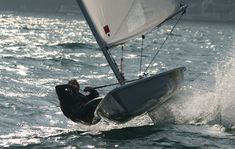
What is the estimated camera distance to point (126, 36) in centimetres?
1341

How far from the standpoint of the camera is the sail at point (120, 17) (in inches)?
517

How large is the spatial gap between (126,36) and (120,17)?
51 cm

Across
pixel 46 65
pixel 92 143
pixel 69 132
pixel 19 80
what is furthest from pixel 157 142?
pixel 46 65

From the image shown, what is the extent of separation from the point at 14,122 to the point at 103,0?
4420 mm

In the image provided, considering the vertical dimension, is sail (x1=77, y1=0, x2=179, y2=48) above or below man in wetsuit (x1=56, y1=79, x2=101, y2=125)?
above

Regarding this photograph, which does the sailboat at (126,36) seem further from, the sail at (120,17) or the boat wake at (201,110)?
the boat wake at (201,110)

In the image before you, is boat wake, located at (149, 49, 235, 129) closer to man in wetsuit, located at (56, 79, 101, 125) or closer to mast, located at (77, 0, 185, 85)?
man in wetsuit, located at (56, 79, 101, 125)

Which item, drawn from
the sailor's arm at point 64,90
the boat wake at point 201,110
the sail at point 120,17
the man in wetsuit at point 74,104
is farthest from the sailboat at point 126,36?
the boat wake at point 201,110

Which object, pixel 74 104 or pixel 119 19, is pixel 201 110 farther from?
pixel 119 19

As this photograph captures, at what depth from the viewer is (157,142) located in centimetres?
1298

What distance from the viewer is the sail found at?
1314cm

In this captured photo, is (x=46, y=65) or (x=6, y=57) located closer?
(x=46, y=65)

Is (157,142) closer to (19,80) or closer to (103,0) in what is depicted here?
(103,0)

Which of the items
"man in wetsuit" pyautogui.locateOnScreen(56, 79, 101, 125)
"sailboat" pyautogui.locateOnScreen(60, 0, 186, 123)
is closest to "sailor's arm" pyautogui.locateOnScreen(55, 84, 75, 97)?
"man in wetsuit" pyautogui.locateOnScreen(56, 79, 101, 125)
